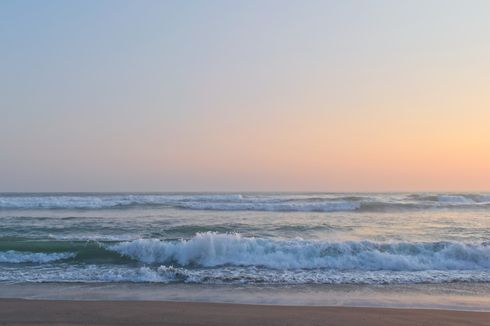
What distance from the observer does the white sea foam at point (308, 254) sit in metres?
12.3

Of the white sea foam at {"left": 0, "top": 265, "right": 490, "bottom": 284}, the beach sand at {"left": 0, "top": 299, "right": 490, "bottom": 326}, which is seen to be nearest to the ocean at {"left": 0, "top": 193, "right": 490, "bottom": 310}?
the white sea foam at {"left": 0, "top": 265, "right": 490, "bottom": 284}

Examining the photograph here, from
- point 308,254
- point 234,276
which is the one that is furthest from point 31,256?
point 308,254

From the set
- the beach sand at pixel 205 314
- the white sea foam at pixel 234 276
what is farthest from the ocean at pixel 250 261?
the beach sand at pixel 205 314

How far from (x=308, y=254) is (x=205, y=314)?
615cm

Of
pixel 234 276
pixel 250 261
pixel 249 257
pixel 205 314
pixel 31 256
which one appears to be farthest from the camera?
pixel 31 256

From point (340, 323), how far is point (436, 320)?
1446 mm

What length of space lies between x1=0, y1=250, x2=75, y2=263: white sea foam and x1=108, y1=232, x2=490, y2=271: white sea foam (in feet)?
4.41

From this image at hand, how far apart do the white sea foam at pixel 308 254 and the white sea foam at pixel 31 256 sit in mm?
1345

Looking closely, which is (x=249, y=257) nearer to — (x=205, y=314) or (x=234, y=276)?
(x=234, y=276)

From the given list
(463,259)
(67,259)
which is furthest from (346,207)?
(67,259)

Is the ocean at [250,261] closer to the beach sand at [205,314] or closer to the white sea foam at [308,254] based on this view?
the white sea foam at [308,254]

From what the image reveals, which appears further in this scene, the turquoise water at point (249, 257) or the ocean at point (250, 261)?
the turquoise water at point (249, 257)

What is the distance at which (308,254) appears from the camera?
1295 cm

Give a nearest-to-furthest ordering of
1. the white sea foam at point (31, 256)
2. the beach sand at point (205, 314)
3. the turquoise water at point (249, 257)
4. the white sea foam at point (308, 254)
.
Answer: the beach sand at point (205, 314) < the turquoise water at point (249, 257) < the white sea foam at point (308, 254) < the white sea foam at point (31, 256)
